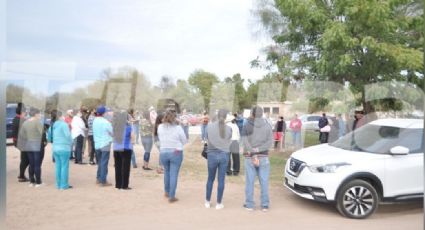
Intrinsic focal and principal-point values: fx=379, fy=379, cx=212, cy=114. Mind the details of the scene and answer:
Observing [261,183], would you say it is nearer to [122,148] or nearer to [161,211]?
[161,211]

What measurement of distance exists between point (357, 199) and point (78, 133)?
718cm

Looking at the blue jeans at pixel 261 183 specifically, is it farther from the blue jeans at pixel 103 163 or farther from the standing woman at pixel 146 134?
the standing woman at pixel 146 134

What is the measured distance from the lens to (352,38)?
8750 millimetres

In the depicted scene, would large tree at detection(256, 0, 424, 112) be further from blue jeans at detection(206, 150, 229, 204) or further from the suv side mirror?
blue jeans at detection(206, 150, 229, 204)

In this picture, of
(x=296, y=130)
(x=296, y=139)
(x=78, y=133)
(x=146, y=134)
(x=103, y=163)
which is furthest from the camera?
(x=296, y=139)

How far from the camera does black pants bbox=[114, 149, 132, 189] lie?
7.65 m

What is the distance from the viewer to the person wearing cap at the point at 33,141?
295 inches

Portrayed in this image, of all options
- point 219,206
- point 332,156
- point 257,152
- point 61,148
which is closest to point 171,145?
point 219,206

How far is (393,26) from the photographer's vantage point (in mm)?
8797

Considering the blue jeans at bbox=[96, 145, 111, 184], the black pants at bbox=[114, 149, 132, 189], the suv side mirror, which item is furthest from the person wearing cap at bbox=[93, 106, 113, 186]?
the suv side mirror

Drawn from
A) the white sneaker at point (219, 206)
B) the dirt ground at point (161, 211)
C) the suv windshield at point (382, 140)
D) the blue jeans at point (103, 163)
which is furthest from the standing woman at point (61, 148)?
the suv windshield at point (382, 140)

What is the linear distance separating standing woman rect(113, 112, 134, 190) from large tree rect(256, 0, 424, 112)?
427 cm

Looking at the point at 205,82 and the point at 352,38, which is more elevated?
the point at 352,38

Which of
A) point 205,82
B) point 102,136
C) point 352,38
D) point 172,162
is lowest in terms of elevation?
point 172,162
